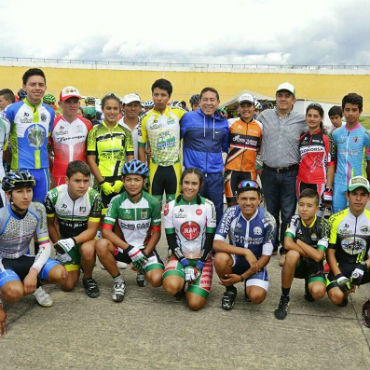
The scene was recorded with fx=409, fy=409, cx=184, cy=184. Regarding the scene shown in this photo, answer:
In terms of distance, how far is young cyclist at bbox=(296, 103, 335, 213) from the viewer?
17.1 ft

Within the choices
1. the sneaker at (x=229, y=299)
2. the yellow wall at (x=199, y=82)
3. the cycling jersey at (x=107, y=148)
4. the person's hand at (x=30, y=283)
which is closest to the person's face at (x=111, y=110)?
the cycling jersey at (x=107, y=148)

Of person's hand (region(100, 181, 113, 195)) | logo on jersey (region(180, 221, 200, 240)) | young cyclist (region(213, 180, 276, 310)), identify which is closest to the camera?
young cyclist (region(213, 180, 276, 310))

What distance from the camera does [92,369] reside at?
2939mm

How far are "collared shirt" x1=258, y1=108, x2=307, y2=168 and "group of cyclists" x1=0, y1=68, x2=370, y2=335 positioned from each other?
75mm

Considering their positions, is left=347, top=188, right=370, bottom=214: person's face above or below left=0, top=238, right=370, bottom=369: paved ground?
above

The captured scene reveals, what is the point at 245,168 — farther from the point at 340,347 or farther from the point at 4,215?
the point at 4,215

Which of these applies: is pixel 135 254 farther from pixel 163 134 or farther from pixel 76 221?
pixel 163 134

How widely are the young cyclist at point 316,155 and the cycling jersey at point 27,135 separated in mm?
3265

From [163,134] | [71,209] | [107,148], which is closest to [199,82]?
[163,134]

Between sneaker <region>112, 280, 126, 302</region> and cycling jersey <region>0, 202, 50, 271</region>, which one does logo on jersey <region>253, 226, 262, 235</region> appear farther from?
cycling jersey <region>0, 202, 50, 271</region>

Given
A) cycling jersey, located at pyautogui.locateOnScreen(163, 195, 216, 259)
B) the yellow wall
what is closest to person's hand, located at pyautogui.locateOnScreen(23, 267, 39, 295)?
cycling jersey, located at pyautogui.locateOnScreen(163, 195, 216, 259)

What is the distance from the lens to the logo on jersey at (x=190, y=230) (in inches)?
173

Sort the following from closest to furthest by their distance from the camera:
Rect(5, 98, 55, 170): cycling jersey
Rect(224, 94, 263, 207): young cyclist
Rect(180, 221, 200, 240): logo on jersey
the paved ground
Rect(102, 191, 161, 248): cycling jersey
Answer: the paved ground < Rect(180, 221, 200, 240): logo on jersey < Rect(102, 191, 161, 248): cycling jersey < Rect(5, 98, 55, 170): cycling jersey < Rect(224, 94, 263, 207): young cyclist

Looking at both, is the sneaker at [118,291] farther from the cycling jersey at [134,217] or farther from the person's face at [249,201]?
the person's face at [249,201]
